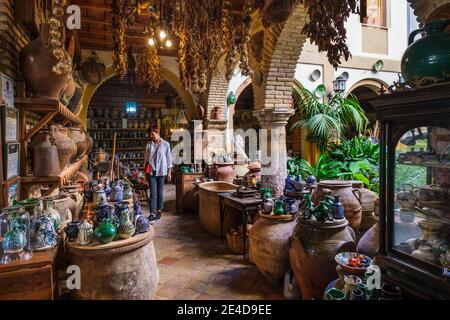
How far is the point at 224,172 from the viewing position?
6105mm

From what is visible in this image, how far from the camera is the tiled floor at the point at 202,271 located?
→ 2.80m

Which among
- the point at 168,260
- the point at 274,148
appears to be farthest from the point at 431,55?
the point at 274,148

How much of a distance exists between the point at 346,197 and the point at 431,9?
6.52 feet

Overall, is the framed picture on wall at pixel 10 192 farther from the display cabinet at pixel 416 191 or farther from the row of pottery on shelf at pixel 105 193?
the display cabinet at pixel 416 191

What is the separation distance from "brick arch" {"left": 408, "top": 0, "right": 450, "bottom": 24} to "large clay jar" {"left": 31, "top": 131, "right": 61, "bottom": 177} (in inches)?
131

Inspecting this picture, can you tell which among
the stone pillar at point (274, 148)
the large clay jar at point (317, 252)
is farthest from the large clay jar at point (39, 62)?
the stone pillar at point (274, 148)

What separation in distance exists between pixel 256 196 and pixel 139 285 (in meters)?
2.16

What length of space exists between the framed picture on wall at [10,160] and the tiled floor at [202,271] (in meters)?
1.64

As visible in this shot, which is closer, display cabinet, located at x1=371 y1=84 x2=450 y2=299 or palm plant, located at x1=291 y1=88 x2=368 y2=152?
display cabinet, located at x1=371 y1=84 x2=450 y2=299

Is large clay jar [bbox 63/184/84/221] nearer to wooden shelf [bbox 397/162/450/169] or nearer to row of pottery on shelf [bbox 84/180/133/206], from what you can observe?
row of pottery on shelf [bbox 84/180/133/206]

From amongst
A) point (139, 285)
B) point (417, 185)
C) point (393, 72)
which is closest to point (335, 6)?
point (417, 185)

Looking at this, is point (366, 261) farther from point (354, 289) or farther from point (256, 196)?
point (256, 196)

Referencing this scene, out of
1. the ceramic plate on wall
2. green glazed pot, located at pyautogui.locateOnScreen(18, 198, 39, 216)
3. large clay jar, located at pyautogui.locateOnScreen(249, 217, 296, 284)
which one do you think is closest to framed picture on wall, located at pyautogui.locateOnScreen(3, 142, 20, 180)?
green glazed pot, located at pyautogui.locateOnScreen(18, 198, 39, 216)

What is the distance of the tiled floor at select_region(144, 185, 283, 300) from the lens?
2.80 m
